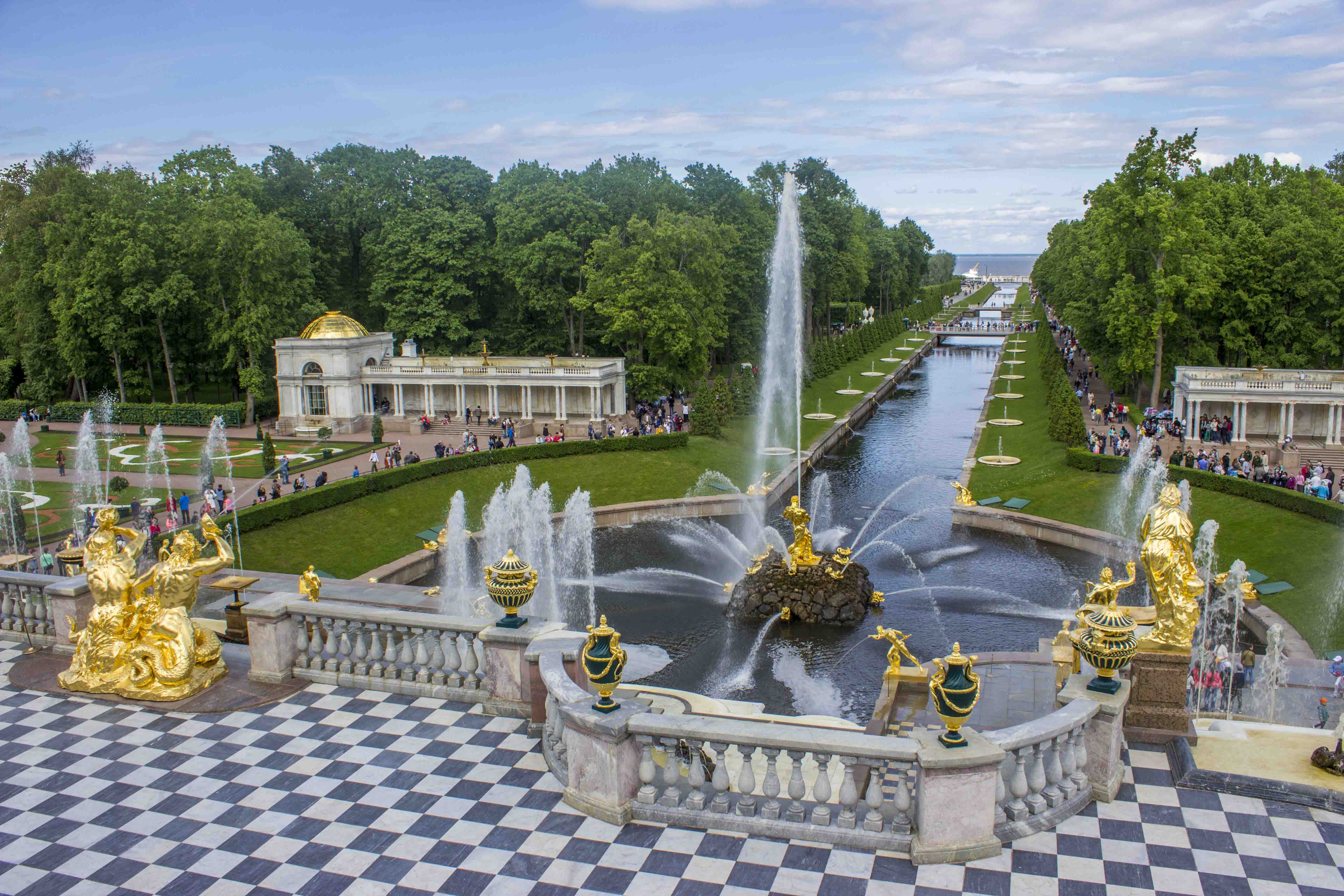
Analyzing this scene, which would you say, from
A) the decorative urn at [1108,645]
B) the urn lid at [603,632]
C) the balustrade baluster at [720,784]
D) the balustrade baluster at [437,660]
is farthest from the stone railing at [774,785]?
the balustrade baluster at [437,660]

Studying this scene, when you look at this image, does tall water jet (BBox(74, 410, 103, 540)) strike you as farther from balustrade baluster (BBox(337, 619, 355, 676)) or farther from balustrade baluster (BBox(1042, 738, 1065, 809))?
balustrade baluster (BBox(1042, 738, 1065, 809))

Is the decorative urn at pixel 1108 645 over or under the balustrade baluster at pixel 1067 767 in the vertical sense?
over

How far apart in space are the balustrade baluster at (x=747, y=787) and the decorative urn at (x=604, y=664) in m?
1.49

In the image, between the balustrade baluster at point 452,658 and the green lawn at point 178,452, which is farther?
the green lawn at point 178,452

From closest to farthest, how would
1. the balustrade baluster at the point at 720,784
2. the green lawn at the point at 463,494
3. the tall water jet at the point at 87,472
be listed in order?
the balustrade baluster at the point at 720,784 → the green lawn at the point at 463,494 → the tall water jet at the point at 87,472

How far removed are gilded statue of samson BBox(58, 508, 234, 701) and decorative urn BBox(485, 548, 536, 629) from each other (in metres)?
4.44

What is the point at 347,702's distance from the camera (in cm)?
1464

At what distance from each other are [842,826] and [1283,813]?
480cm

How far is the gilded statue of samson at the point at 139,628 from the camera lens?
48.7ft

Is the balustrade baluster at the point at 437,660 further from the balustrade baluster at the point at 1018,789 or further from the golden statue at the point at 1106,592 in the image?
the golden statue at the point at 1106,592

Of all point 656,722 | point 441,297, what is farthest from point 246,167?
point 656,722

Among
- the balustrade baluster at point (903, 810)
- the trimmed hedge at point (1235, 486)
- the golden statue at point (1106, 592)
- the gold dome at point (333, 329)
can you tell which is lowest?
the trimmed hedge at point (1235, 486)

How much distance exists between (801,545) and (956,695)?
2123cm

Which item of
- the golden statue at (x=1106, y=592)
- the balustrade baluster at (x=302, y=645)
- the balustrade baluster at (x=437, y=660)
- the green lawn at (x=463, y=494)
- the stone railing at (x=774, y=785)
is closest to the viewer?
the stone railing at (x=774, y=785)
